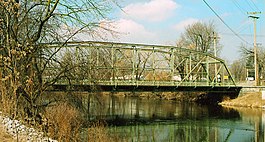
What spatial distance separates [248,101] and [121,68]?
1393 centimetres

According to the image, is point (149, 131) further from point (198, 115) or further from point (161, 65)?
point (161, 65)

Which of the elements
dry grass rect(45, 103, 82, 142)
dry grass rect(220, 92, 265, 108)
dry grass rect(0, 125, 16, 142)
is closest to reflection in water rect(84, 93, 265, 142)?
dry grass rect(45, 103, 82, 142)

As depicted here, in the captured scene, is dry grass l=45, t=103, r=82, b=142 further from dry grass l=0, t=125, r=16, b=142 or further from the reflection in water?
dry grass l=0, t=125, r=16, b=142

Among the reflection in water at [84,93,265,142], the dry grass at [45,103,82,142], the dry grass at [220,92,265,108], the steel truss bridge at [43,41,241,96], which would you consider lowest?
the reflection in water at [84,93,265,142]

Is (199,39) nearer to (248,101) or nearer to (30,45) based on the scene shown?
(248,101)

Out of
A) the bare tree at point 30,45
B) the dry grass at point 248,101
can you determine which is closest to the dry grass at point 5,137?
the bare tree at point 30,45

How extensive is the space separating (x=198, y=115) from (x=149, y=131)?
950cm

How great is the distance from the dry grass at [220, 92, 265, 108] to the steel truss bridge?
170 cm

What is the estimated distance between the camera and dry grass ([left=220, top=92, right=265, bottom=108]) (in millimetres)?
34569

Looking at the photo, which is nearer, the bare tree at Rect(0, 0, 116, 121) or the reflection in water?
the bare tree at Rect(0, 0, 116, 121)

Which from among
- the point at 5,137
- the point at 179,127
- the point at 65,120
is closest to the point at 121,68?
the point at 179,127

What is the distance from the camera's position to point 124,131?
19734 mm

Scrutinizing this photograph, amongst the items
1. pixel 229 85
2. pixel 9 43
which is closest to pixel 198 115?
pixel 229 85

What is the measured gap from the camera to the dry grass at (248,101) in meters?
34.6
